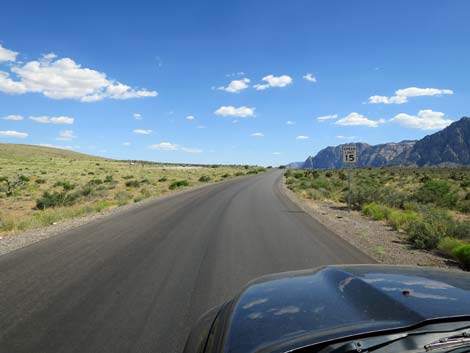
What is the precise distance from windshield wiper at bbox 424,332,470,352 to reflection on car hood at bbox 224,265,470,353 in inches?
5.4

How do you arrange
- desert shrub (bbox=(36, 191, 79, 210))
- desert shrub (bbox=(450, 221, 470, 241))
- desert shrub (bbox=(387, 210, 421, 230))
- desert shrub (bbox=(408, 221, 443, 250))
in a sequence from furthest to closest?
1. desert shrub (bbox=(36, 191, 79, 210))
2. desert shrub (bbox=(387, 210, 421, 230))
3. desert shrub (bbox=(450, 221, 470, 241))
4. desert shrub (bbox=(408, 221, 443, 250))

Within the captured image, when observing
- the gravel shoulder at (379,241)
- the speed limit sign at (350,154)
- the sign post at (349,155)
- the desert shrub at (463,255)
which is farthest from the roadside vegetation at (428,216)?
the speed limit sign at (350,154)

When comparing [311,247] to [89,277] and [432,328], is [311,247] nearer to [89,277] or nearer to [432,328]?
[89,277]

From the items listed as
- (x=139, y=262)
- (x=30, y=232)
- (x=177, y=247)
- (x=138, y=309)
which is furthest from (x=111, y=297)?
(x=30, y=232)

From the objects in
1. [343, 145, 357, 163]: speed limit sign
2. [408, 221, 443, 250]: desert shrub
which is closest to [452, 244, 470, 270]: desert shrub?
[408, 221, 443, 250]: desert shrub

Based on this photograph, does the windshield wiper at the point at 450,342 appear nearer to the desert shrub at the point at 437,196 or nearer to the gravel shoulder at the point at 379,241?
the gravel shoulder at the point at 379,241

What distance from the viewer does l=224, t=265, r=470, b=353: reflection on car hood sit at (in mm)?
1794

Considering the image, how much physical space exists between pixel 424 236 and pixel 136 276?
7.36 metres

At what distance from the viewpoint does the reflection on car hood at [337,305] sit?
70.6 inches

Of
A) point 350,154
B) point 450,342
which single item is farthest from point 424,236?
point 450,342

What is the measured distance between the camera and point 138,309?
4367 millimetres

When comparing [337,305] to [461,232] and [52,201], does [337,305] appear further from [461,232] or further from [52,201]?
[52,201]

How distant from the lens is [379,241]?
29.3 feet

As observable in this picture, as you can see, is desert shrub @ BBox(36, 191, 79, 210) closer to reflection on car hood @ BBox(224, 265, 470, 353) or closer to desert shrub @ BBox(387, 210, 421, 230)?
desert shrub @ BBox(387, 210, 421, 230)
